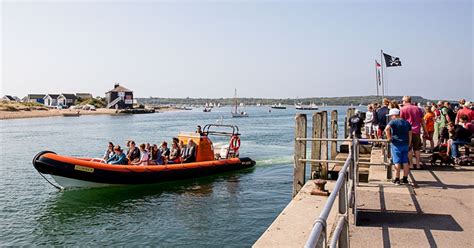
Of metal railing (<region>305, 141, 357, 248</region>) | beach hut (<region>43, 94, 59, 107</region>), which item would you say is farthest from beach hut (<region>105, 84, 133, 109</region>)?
metal railing (<region>305, 141, 357, 248</region>)

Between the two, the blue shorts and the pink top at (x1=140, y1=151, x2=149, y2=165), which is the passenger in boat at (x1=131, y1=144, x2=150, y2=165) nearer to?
the pink top at (x1=140, y1=151, x2=149, y2=165)

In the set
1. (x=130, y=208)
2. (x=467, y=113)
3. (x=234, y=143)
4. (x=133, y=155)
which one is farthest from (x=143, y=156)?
(x=467, y=113)

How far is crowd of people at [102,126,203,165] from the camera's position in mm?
15789

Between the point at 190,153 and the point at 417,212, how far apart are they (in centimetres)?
1210

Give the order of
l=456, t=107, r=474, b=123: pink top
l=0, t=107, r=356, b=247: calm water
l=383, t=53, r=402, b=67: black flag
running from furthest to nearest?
1. l=383, t=53, r=402, b=67: black flag
2. l=456, t=107, r=474, b=123: pink top
3. l=0, t=107, r=356, b=247: calm water

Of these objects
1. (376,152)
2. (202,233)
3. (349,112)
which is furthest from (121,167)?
(349,112)

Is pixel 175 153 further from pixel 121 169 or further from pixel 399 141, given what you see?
pixel 399 141

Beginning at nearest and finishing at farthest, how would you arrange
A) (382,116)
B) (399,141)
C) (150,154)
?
(399,141), (382,116), (150,154)

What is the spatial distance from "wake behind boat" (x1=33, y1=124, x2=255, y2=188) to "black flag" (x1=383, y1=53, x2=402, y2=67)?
8.88 m

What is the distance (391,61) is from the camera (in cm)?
1973

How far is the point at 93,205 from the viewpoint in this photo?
14.0 meters

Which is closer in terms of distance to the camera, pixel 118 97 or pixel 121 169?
pixel 121 169

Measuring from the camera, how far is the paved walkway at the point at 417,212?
214 inches

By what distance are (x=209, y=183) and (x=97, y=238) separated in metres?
7.09
